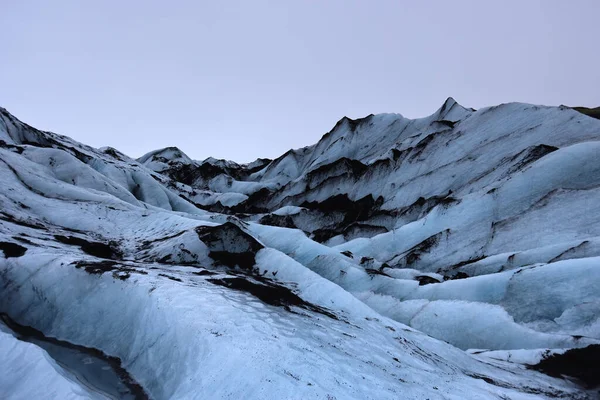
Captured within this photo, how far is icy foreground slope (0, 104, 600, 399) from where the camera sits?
6730mm

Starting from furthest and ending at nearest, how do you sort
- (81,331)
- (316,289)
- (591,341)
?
(316,289)
(591,341)
(81,331)

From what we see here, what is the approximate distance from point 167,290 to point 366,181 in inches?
1068

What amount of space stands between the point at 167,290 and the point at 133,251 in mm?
7838

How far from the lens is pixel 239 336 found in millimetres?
6793

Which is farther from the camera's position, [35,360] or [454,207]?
[454,207]

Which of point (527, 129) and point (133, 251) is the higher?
point (527, 129)

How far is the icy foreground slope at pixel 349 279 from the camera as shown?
6.73 metres

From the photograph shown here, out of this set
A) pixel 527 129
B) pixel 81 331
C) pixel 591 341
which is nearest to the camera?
pixel 81 331

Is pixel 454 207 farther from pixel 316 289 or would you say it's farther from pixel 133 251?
pixel 133 251

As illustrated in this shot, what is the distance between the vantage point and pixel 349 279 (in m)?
16.9

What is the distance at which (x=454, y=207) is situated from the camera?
20.7 m

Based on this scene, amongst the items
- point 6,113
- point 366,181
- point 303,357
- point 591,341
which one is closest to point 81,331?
point 303,357

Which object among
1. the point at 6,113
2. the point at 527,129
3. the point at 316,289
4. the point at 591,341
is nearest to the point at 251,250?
the point at 316,289

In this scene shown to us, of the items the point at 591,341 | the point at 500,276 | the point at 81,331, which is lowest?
the point at 81,331
